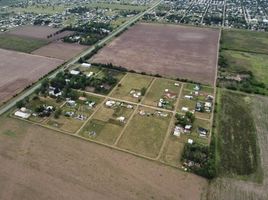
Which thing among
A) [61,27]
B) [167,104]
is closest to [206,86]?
[167,104]

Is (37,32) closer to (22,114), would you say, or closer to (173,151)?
(22,114)

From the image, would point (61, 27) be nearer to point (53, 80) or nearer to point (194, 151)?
point (53, 80)

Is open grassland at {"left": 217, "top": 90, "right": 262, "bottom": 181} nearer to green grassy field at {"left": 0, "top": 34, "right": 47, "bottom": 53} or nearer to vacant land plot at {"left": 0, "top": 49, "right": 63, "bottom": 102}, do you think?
vacant land plot at {"left": 0, "top": 49, "right": 63, "bottom": 102}

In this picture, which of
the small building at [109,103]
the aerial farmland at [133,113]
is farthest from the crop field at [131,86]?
the small building at [109,103]

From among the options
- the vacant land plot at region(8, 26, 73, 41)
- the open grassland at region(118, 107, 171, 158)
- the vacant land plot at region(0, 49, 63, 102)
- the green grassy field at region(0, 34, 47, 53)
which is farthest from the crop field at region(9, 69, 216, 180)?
the vacant land plot at region(8, 26, 73, 41)

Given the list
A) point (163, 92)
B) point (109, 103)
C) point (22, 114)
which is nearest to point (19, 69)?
point (22, 114)
